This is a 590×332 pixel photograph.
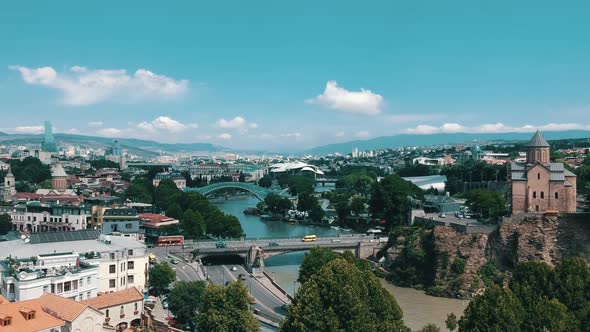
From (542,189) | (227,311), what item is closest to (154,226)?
(227,311)

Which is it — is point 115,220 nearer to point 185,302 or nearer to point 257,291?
point 257,291

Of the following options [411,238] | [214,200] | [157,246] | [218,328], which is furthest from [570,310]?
[214,200]

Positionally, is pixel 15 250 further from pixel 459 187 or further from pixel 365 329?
pixel 459 187

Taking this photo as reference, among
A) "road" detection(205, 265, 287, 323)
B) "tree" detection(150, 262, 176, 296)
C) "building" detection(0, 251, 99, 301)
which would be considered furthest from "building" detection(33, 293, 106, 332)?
"road" detection(205, 265, 287, 323)

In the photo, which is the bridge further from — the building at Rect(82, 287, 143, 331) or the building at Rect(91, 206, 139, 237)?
the building at Rect(82, 287, 143, 331)

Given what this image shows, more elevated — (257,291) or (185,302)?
(185,302)
